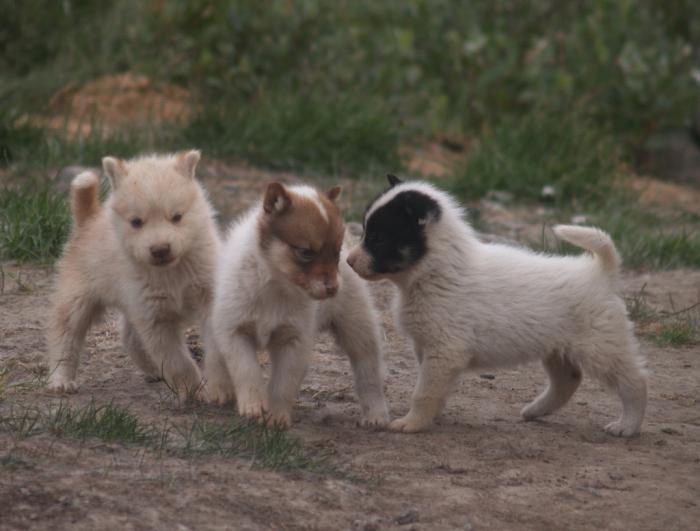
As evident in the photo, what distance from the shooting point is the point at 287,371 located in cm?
575

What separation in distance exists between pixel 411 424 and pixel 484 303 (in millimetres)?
687

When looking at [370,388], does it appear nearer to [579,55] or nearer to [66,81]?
[66,81]

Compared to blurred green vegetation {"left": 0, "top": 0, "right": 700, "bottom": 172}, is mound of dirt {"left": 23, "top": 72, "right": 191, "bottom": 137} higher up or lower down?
lower down

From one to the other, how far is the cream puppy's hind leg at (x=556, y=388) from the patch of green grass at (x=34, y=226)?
3582 mm

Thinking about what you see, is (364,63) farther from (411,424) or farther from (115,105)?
(411,424)

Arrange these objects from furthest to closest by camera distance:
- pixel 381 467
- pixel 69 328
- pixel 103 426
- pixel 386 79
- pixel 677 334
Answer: pixel 386 79 < pixel 677 334 < pixel 69 328 < pixel 381 467 < pixel 103 426

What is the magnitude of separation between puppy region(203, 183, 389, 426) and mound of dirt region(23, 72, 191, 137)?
4.86 metres

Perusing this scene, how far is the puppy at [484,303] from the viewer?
586 centimetres

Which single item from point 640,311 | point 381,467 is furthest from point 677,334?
point 381,467

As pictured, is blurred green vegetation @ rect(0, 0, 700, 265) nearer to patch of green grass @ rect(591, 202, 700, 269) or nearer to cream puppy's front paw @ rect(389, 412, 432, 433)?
patch of green grass @ rect(591, 202, 700, 269)

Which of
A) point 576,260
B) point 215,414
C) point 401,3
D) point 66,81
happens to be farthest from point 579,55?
point 215,414

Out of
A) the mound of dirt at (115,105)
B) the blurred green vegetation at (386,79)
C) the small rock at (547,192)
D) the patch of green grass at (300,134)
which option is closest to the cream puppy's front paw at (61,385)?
the blurred green vegetation at (386,79)

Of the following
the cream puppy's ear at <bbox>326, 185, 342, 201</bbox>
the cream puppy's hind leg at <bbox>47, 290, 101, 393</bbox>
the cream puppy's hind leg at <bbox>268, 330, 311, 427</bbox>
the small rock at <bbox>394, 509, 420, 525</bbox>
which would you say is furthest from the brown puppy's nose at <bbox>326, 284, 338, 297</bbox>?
the cream puppy's hind leg at <bbox>47, 290, 101, 393</bbox>

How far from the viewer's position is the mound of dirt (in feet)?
35.3
